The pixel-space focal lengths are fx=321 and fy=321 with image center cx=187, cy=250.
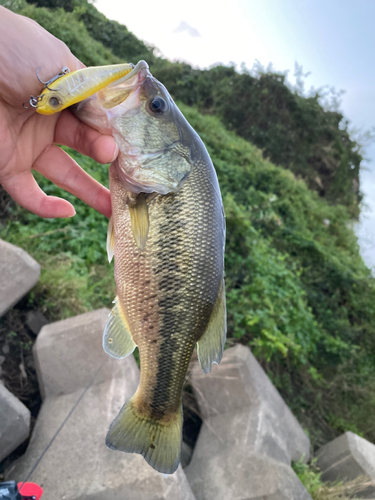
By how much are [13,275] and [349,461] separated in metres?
3.97

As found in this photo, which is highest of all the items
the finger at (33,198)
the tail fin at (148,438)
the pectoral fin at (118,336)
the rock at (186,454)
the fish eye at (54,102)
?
the fish eye at (54,102)

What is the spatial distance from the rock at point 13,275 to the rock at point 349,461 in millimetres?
3688

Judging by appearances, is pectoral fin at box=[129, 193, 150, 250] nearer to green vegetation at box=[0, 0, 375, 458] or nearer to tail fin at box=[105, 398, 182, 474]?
tail fin at box=[105, 398, 182, 474]

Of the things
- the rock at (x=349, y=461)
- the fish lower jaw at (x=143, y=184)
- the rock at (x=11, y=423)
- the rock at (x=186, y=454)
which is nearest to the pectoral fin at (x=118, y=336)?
the fish lower jaw at (x=143, y=184)

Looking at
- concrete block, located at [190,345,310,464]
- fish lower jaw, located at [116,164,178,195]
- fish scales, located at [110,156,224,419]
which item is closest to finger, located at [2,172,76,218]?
fish scales, located at [110,156,224,419]

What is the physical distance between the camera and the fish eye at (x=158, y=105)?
1454 mm

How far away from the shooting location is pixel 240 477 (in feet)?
8.88

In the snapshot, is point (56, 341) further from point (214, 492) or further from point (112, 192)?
point (214, 492)

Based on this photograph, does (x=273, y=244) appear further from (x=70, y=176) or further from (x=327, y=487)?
(x=70, y=176)

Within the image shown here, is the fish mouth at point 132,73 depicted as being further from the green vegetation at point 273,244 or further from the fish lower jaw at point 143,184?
the green vegetation at point 273,244

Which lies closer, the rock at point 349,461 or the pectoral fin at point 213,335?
the pectoral fin at point 213,335

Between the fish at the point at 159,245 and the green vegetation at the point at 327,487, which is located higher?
the fish at the point at 159,245

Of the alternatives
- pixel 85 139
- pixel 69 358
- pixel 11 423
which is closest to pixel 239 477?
pixel 69 358

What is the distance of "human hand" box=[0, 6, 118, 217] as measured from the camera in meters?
1.36
